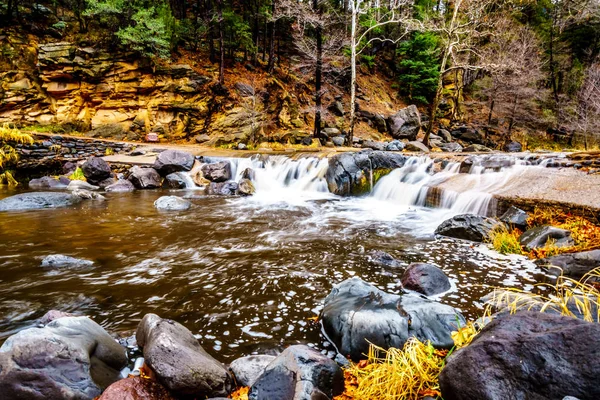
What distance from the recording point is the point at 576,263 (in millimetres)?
4398

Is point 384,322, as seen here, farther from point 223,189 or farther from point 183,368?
point 223,189

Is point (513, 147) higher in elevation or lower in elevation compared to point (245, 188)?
higher

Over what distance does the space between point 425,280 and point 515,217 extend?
3767mm

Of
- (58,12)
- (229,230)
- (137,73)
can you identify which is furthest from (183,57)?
(229,230)

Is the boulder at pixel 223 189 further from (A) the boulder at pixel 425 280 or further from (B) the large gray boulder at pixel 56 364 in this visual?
(B) the large gray boulder at pixel 56 364

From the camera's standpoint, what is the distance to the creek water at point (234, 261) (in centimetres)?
350

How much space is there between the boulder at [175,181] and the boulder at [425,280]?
36.4 feet

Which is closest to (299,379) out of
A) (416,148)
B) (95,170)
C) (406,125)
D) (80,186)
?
(80,186)

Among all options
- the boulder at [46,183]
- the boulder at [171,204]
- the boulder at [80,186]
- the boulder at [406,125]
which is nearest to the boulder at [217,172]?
the boulder at [171,204]

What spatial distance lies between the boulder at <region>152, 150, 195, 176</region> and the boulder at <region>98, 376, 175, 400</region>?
40.5 ft

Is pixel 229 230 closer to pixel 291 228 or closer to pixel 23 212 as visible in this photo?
pixel 291 228

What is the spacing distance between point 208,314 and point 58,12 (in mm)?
27141

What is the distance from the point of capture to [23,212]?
8.24m

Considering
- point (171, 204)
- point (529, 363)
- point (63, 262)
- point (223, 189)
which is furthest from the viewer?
point (223, 189)
